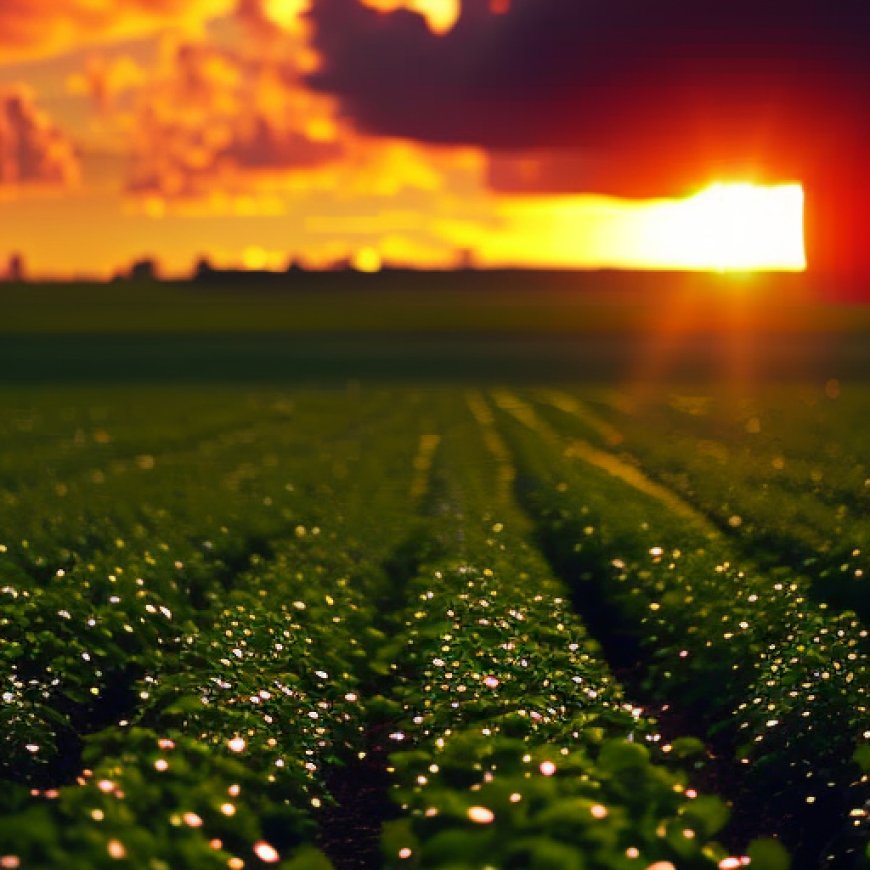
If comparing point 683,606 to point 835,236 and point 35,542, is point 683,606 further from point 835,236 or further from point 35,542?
point 835,236

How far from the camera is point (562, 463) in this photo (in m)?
32.5

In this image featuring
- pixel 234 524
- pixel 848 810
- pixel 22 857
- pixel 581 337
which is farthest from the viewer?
pixel 581 337

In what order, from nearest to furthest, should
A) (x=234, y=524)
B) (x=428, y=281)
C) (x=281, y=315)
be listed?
(x=234, y=524), (x=281, y=315), (x=428, y=281)

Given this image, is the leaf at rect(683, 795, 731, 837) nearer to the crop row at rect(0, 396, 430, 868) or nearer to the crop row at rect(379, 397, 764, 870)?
the crop row at rect(379, 397, 764, 870)

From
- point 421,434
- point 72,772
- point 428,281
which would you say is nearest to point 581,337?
point 428,281

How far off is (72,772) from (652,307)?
6584 inches

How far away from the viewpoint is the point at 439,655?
1257cm

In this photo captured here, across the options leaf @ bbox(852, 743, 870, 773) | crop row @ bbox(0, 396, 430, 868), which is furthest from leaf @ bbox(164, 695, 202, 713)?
leaf @ bbox(852, 743, 870, 773)

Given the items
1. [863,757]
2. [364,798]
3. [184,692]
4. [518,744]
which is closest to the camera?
[518,744]

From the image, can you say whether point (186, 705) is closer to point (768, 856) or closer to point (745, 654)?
point (768, 856)

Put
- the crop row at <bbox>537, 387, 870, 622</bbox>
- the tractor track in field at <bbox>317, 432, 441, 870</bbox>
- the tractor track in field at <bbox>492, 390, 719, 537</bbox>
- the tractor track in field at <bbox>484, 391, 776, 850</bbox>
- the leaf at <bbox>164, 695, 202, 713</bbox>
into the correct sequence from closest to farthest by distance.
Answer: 1. the tractor track in field at <bbox>317, 432, 441, 870</bbox>
2. the leaf at <bbox>164, 695, 202, 713</bbox>
3. the tractor track in field at <bbox>484, 391, 776, 850</bbox>
4. the crop row at <bbox>537, 387, 870, 622</bbox>
5. the tractor track in field at <bbox>492, 390, 719, 537</bbox>

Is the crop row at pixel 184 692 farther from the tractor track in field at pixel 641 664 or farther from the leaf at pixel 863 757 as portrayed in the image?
the leaf at pixel 863 757

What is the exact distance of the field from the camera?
7.43 meters

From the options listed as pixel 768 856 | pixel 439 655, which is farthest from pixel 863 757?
pixel 439 655
